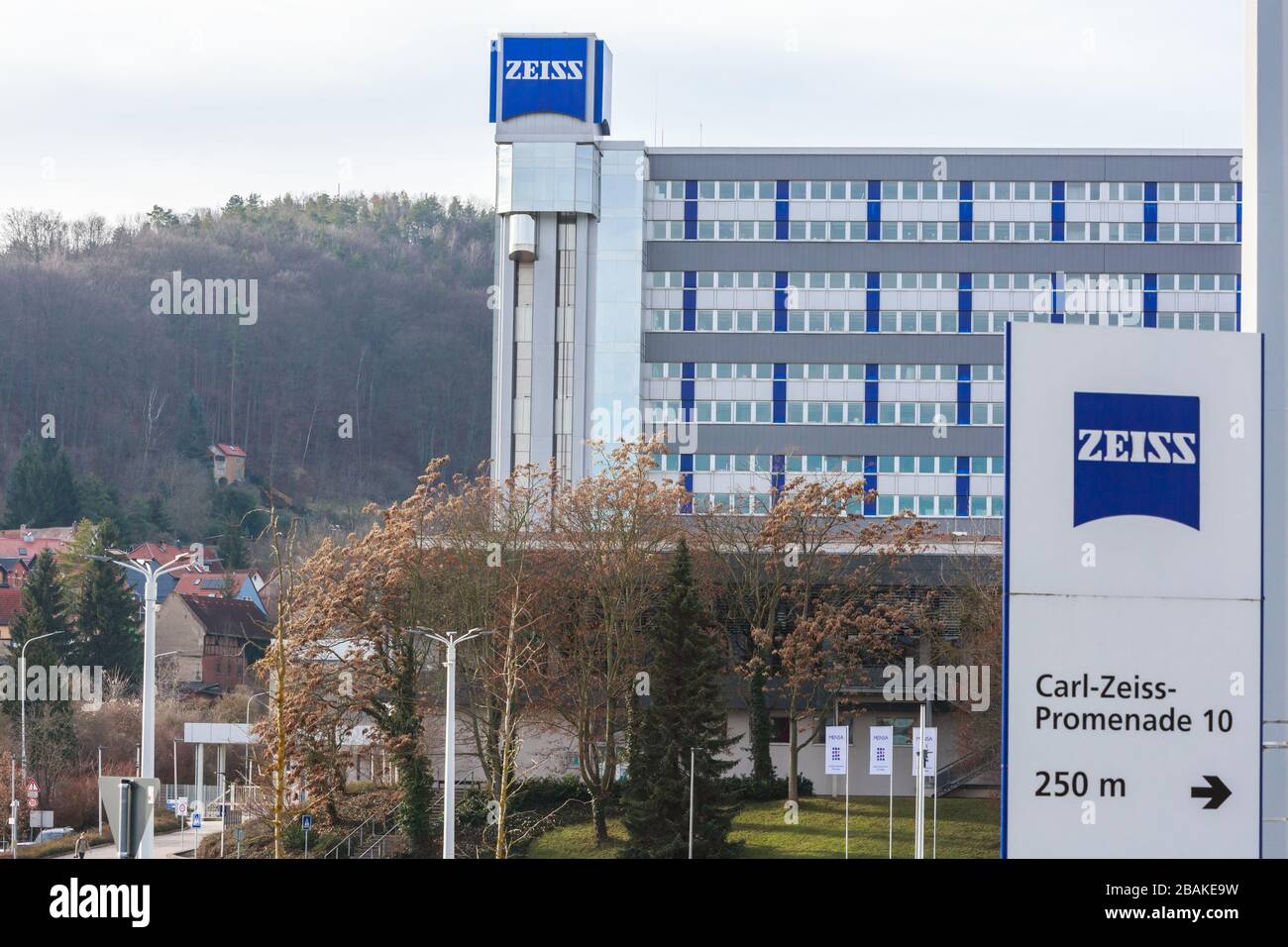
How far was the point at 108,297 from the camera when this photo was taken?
459ft

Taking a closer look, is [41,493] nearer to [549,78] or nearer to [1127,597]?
[549,78]

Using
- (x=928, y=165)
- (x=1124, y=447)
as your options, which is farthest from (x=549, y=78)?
(x=1124, y=447)

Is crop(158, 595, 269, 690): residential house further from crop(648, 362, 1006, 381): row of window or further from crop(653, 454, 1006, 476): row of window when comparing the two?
crop(648, 362, 1006, 381): row of window

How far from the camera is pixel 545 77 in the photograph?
95.1m

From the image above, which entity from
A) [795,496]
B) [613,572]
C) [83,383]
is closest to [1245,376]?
[613,572]

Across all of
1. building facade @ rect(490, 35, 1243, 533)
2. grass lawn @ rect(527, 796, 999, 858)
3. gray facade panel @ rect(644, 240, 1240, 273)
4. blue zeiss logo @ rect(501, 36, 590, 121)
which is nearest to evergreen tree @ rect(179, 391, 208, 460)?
building facade @ rect(490, 35, 1243, 533)

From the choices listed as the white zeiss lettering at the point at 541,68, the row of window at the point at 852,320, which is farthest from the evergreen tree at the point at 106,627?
the white zeiss lettering at the point at 541,68

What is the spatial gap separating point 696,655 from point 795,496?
1283 cm

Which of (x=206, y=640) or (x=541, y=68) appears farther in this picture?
(x=206, y=640)

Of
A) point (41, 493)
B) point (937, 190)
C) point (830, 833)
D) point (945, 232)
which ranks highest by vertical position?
point (937, 190)

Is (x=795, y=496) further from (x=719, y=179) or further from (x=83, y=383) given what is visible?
(x=83, y=383)

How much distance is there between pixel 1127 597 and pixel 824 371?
86.8 meters
